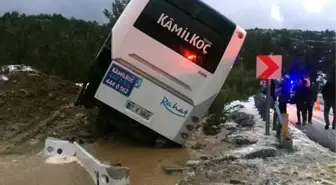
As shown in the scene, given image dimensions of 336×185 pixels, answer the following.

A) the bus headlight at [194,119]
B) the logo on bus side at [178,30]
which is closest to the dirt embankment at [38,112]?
the bus headlight at [194,119]

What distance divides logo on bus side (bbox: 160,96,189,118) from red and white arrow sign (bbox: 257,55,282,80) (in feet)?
7.20

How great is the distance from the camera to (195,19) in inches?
355

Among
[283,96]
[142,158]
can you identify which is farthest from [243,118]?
[142,158]

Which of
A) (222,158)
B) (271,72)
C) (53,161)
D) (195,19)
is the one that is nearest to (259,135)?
(271,72)

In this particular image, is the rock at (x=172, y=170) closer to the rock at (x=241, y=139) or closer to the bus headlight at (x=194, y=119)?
the bus headlight at (x=194, y=119)

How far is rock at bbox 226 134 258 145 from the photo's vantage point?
9.56m

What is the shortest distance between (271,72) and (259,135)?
52.8 inches

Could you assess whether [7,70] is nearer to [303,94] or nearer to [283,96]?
[283,96]

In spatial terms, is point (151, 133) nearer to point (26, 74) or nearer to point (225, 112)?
point (225, 112)

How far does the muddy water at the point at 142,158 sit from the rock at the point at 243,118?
10.5ft

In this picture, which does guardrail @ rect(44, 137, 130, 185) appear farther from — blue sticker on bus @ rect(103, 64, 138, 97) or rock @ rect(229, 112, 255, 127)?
rock @ rect(229, 112, 255, 127)

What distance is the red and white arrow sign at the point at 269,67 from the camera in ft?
33.7

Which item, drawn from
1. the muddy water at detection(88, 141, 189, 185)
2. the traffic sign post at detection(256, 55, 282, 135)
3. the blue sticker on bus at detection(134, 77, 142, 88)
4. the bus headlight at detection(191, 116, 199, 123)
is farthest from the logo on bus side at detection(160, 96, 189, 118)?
the traffic sign post at detection(256, 55, 282, 135)

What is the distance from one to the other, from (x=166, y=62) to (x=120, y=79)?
0.89m
